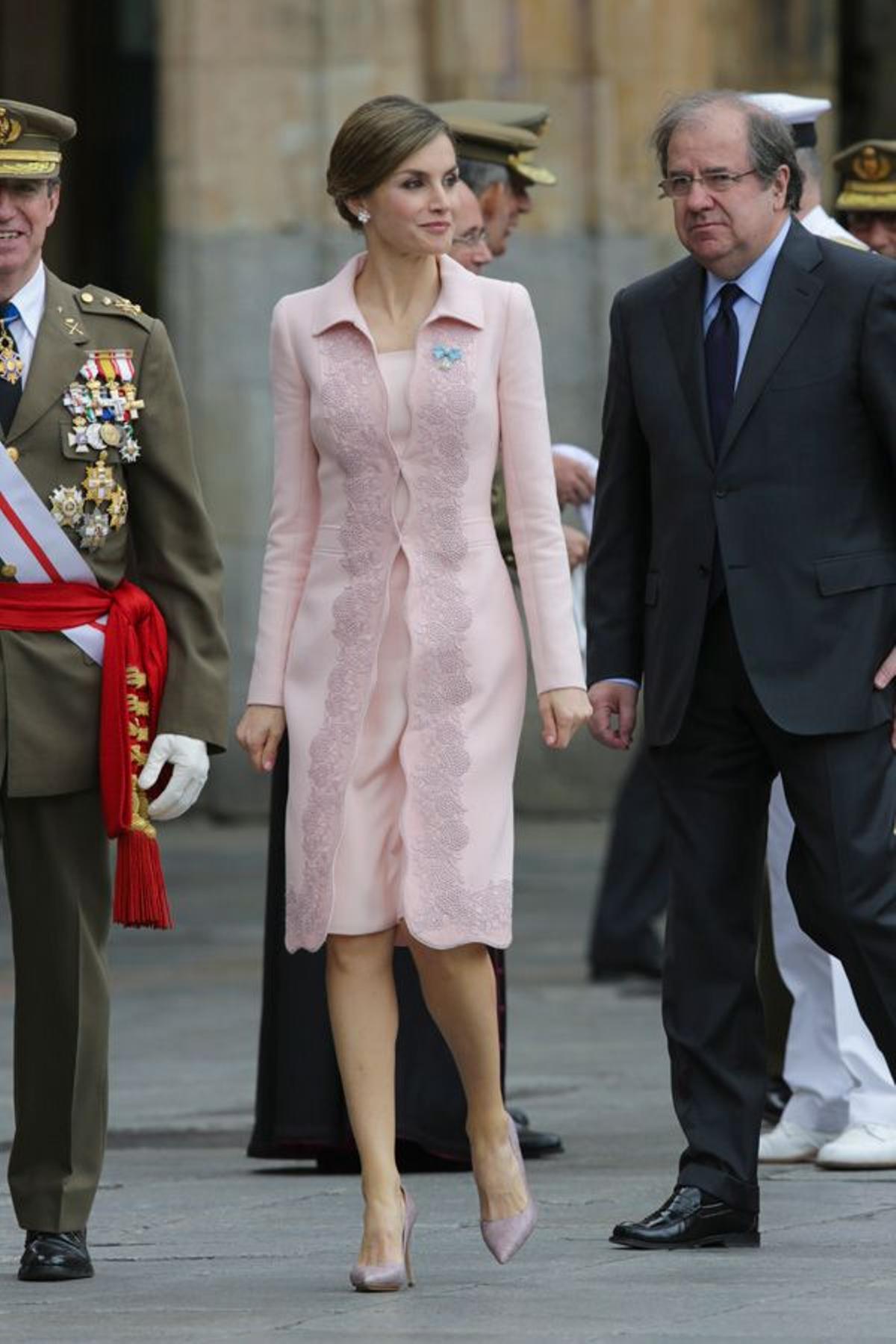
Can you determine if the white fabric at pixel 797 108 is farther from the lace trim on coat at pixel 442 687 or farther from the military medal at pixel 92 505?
the military medal at pixel 92 505

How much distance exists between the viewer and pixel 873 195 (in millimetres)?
8438

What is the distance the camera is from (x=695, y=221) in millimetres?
6441

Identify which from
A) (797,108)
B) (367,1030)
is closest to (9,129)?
(367,1030)

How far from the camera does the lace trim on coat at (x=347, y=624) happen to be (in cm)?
617

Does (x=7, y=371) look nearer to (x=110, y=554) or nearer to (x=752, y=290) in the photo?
(x=110, y=554)

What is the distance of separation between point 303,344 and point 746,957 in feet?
4.45

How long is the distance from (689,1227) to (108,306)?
1898 mm

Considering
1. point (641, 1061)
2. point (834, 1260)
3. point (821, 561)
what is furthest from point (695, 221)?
point (641, 1061)

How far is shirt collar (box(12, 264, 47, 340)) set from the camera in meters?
6.23

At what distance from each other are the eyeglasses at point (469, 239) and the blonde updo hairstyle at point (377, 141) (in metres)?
1.34

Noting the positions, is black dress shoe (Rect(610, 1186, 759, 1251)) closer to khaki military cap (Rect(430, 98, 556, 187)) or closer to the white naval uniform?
the white naval uniform

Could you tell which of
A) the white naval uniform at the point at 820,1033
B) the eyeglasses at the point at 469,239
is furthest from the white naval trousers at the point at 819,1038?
the eyeglasses at the point at 469,239

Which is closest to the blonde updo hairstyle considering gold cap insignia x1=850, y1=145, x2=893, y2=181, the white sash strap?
the white sash strap

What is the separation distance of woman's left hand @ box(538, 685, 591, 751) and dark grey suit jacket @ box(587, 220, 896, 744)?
0.29 meters
